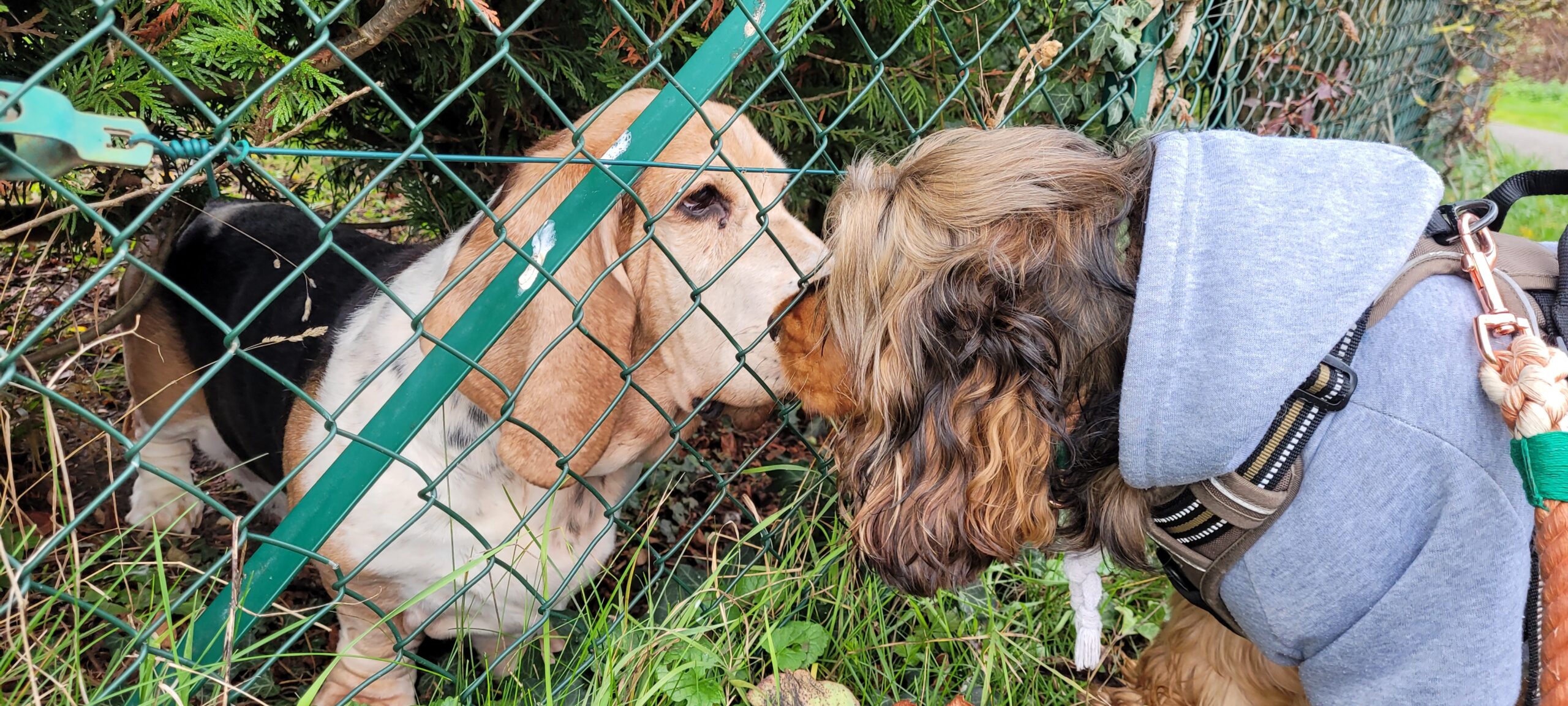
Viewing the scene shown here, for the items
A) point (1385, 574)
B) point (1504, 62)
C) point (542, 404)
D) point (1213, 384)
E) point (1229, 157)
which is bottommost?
point (1504, 62)

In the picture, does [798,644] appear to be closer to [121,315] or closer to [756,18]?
[756,18]

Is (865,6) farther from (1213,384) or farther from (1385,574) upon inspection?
(1385,574)

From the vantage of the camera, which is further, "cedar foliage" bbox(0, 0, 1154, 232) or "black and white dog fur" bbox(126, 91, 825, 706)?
"cedar foliage" bbox(0, 0, 1154, 232)

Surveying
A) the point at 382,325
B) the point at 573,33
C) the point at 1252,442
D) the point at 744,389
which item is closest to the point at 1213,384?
the point at 1252,442

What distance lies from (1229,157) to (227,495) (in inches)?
125

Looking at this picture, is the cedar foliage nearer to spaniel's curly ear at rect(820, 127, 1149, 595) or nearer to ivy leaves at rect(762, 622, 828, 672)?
spaniel's curly ear at rect(820, 127, 1149, 595)

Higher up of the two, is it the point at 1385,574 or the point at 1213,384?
the point at 1213,384

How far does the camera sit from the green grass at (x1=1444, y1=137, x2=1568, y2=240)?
20.3ft

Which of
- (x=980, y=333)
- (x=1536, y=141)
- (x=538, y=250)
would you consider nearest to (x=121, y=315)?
(x=538, y=250)

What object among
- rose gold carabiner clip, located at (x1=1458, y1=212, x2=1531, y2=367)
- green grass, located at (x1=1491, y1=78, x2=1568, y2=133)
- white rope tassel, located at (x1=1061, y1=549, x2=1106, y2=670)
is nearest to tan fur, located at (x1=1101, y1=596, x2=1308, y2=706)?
white rope tassel, located at (x1=1061, y1=549, x2=1106, y2=670)

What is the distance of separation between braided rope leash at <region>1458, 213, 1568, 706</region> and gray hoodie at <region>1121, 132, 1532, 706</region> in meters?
0.10

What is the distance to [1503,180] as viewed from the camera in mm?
5906

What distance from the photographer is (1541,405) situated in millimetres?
1201

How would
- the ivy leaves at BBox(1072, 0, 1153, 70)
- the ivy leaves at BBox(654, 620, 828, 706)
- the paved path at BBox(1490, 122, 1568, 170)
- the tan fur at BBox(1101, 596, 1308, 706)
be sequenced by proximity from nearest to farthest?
1. the ivy leaves at BBox(654, 620, 828, 706)
2. the tan fur at BBox(1101, 596, 1308, 706)
3. the ivy leaves at BBox(1072, 0, 1153, 70)
4. the paved path at BBox(1490, 122, 1568, 170)
